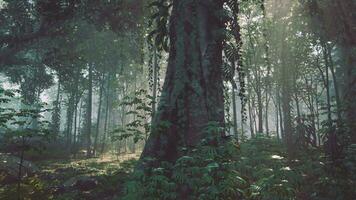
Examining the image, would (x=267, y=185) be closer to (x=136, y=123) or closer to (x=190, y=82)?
(x=190, y=82)

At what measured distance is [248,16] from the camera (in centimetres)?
2909

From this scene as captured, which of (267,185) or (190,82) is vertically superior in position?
(190,82)

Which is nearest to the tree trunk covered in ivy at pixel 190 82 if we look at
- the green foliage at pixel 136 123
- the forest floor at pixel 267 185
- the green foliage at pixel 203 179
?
the green foliage at pixel 136 123

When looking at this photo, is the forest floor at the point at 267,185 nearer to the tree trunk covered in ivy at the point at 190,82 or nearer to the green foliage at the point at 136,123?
the green foliage at the point at 136,123

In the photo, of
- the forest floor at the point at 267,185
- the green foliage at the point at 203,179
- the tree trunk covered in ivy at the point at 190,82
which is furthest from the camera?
the tree trunk covered in ivy at the point at 190,82

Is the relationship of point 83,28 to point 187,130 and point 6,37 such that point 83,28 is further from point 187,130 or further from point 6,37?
point 187,130

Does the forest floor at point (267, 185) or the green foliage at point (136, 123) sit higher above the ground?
the green foliage at point (136, 123)

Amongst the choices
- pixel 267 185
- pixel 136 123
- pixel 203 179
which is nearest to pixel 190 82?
pixel 136 123

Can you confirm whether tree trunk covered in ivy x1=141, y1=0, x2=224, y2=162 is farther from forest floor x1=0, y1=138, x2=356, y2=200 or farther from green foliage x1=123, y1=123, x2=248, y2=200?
green foliage x1=123, y1=123, x2=248, y2=200

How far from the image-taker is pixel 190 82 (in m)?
8.03

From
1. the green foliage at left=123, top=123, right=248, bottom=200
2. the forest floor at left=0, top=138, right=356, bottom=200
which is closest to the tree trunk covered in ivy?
the forest floor at left=0, top=138, right=356, bottom=200

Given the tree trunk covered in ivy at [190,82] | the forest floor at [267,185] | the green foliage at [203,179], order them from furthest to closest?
the tree trunk covered in ivy at [190,82]
the forest floor at [267,185]
the green foliage at [203,179]

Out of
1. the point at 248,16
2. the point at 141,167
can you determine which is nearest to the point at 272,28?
the point at 248,16

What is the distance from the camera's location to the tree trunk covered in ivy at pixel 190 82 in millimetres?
7633
